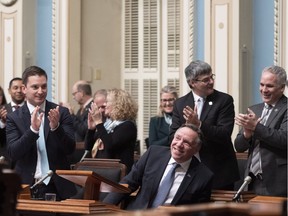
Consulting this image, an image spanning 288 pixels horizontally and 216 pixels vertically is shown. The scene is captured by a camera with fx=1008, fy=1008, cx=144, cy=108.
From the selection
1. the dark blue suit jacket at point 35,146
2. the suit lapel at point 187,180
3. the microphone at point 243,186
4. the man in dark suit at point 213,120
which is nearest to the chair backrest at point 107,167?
the dark blue suit jacket at point 35,146

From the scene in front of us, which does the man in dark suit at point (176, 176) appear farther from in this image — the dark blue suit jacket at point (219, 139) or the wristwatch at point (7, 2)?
the wristwatch at point (7, 2)

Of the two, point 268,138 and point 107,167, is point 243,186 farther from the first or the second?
point 107,167

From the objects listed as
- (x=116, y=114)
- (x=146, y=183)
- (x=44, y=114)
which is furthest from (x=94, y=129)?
(x=146, y=183)

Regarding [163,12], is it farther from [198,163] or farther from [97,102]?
[198,163]

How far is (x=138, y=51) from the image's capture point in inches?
471

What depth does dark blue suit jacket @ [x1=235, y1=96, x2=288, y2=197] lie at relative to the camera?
6520 millimetres

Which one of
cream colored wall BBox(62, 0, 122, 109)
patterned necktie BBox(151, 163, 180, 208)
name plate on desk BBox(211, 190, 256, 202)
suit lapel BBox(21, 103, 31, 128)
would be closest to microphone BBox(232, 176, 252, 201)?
name plate on desk BBox(211, 190, 256, 202)

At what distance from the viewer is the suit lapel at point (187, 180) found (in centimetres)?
645

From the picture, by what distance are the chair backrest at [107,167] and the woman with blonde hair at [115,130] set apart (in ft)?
1.24

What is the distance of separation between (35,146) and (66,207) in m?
0.81

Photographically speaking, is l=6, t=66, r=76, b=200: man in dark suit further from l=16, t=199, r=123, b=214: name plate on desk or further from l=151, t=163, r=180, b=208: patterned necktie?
l=151, t=163, r=180, b=208: patterned necktie

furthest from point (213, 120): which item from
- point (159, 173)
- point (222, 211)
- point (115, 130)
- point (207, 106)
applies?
point (222, 211)

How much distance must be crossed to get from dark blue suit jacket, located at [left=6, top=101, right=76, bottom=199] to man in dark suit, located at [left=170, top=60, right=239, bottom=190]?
79 centimetres

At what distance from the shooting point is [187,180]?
21.3 ft
